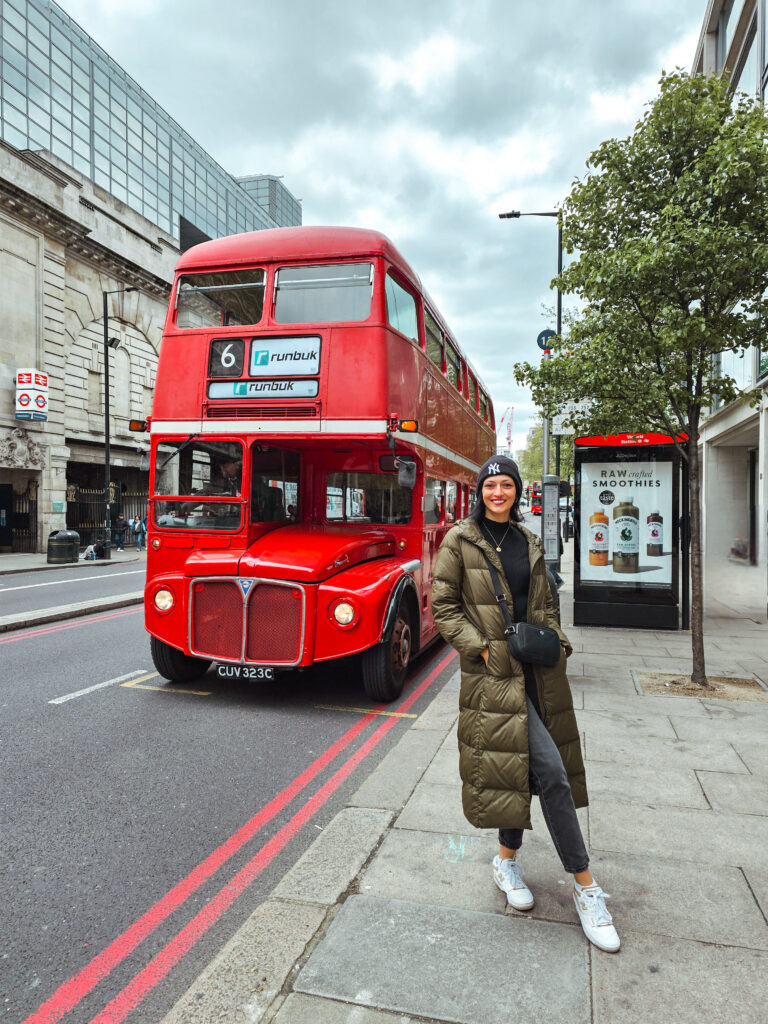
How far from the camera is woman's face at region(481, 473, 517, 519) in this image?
2.84 meters

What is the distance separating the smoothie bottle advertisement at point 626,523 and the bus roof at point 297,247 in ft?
15.6

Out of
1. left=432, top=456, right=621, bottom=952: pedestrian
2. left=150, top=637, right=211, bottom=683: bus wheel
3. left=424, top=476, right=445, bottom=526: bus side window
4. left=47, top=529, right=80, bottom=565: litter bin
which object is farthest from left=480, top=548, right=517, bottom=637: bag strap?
left=47, top=529, right=80, bottom=565: litter bin

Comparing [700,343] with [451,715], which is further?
[700,343]

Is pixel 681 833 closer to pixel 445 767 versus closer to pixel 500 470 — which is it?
pixel 445 767

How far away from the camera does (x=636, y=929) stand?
263 cm

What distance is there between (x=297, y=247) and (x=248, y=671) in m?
3.89

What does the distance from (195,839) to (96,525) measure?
2764 centimetres

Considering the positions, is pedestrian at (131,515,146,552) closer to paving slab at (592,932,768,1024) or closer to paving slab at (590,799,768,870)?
paving slab at (590,799,768,870)

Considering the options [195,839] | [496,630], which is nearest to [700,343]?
[496,630]

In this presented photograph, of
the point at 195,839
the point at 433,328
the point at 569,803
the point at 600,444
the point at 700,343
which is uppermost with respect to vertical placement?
the point at 433,328

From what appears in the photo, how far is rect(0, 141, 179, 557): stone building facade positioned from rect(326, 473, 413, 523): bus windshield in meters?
20.1

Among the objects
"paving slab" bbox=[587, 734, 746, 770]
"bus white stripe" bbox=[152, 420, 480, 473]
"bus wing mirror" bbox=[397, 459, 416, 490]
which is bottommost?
"paving slab" bbox=[587, 734, 746, 770]

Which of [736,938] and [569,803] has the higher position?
[569,803]

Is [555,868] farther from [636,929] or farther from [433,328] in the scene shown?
[433,328]
